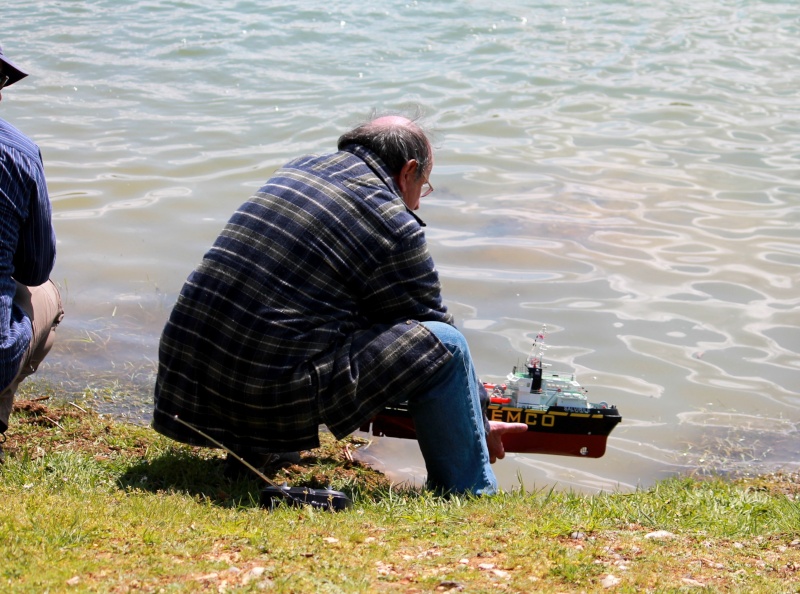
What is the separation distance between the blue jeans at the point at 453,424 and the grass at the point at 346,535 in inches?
6.6

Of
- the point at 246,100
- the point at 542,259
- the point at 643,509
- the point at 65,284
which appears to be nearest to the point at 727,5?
the point at 246,100

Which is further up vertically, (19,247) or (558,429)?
(19,247)

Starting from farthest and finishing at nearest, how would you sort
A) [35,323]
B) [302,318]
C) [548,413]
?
[548,413], [35,323], [302,318]

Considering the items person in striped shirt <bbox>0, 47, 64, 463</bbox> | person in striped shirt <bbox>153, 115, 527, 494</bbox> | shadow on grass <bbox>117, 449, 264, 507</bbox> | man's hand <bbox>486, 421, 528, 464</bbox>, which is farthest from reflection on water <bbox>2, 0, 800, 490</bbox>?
person in striped shirt <bbox>0, 47, 64, 463</bbox>

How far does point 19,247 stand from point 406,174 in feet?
5.38

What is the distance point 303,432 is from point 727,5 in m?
15.1

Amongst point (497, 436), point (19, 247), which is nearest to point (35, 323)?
point (19, 247)

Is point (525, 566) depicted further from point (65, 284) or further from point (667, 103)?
point (667, 103)

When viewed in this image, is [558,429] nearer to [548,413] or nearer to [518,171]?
[548,413]

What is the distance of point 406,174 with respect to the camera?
172 inches

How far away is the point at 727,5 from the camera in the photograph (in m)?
17.0

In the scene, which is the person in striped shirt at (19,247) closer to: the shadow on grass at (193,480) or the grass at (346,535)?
the grass at (346,535)

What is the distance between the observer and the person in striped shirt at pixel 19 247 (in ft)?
13.0

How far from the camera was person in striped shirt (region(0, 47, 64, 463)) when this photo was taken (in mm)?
3959
